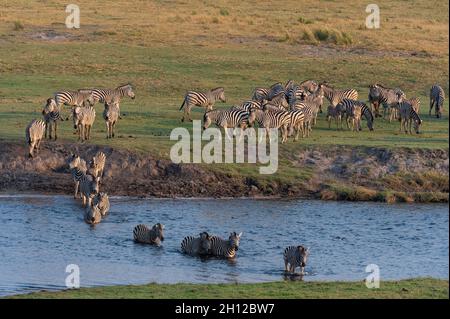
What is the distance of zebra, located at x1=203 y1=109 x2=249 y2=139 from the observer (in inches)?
1139

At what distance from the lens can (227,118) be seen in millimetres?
28984

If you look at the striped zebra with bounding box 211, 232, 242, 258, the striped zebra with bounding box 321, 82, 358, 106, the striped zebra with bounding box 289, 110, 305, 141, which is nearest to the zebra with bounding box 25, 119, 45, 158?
the striped zebra with bounding box 289, 110, 305, 141

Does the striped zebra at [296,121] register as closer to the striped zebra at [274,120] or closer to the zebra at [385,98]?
the striped zebra at [274,120]

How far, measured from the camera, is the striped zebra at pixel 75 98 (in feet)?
101

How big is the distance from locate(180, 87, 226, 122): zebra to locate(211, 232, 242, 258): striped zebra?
10089 millimetres

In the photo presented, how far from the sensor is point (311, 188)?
2631 centimetres

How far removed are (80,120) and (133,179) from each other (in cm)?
231

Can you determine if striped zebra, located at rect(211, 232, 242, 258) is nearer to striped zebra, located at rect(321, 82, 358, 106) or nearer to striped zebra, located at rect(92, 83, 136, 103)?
striped zebra, located at rect(92, 83, 136, 103)

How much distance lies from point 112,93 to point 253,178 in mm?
7163

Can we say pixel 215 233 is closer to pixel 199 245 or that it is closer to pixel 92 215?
pixel 199 245

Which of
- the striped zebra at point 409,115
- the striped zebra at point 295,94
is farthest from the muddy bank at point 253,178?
the striped zebra at point 295,94

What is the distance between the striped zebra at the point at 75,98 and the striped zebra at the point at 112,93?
0.30 metres

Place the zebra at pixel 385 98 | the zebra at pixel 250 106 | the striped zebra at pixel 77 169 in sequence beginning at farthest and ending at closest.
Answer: the zebra at pixel 385 98, the zebra at pixel 250 106, the striped zebra at pixel 77 169
